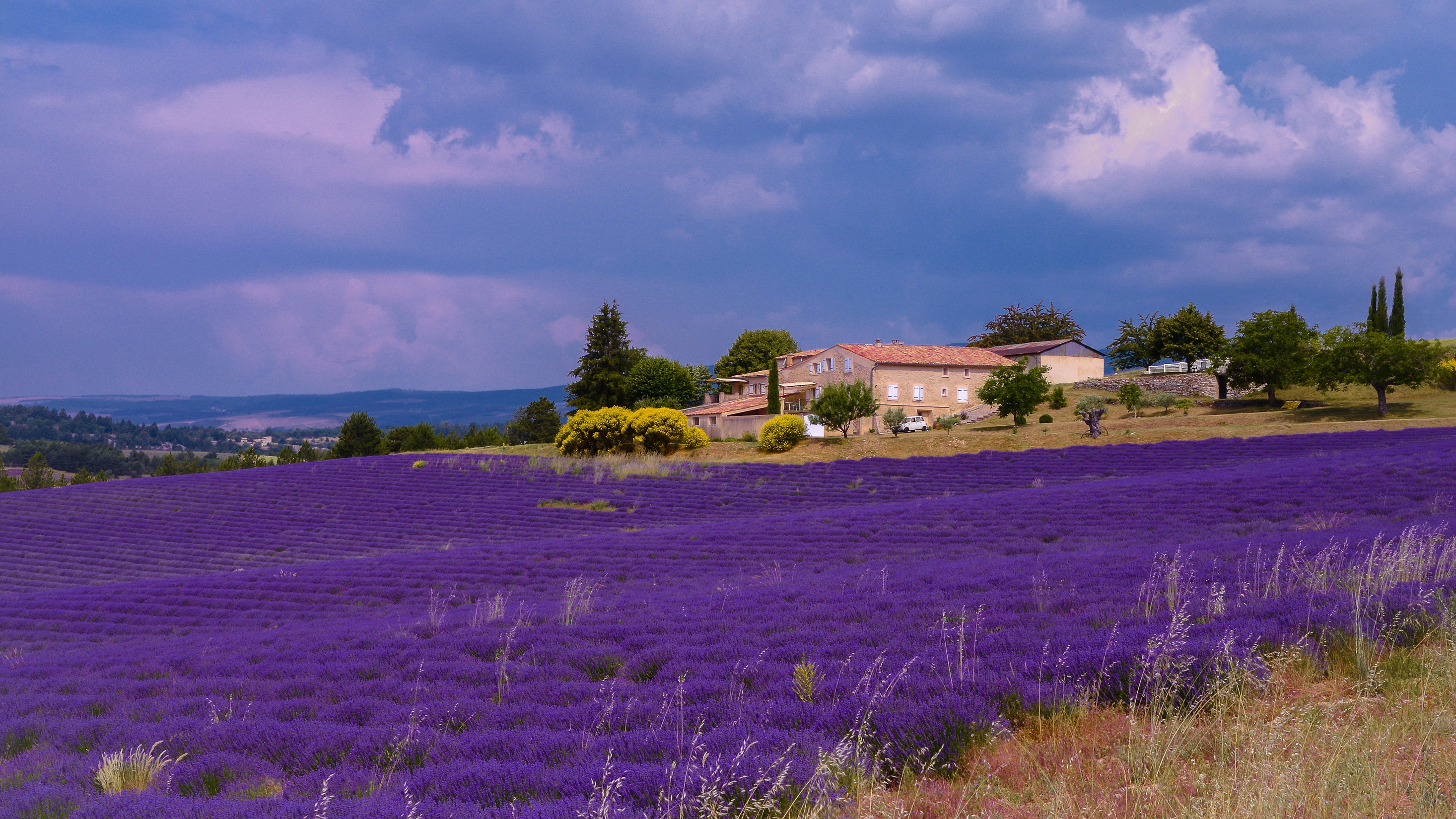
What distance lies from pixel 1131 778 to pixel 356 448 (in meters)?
77.7

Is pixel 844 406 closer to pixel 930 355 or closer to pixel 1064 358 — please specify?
pixel 930 355

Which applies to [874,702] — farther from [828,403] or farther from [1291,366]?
[1291,366]

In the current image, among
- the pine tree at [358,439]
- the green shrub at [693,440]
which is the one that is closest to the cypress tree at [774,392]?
the green shrub at [693,440]

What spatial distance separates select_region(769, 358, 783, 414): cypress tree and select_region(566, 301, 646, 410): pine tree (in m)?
13.3

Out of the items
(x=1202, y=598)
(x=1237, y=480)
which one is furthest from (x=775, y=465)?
(x=1202, y=598)

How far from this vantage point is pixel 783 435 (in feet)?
129

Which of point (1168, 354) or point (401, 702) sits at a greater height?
point (1168, 354)

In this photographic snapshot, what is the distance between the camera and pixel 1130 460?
2609 centimetres

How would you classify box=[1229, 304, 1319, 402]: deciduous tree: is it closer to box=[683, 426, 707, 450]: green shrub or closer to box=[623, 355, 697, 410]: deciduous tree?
box=[683, 426, 707, 450]: green shrub

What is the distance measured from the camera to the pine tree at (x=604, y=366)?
64438mm

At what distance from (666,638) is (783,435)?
108ft

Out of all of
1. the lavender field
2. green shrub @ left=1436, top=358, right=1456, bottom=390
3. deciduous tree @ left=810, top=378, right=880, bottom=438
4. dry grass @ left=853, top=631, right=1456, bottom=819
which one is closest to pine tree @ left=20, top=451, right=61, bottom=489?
the lavender field

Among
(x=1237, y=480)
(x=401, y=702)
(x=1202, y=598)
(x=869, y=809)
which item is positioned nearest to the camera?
(x=869, y=809)

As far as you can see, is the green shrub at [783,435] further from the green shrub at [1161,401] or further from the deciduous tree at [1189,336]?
the deciduous tree at [1189,336]
